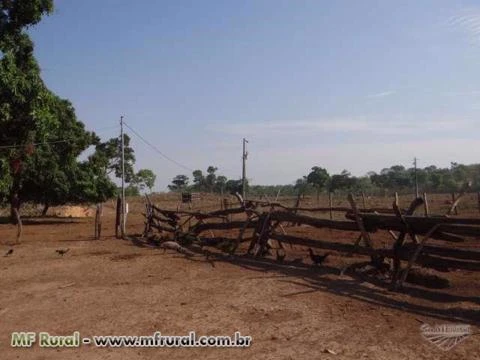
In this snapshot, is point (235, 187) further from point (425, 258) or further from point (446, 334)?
point (446, 334)

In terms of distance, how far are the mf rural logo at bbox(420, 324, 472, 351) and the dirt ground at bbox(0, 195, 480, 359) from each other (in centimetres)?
9

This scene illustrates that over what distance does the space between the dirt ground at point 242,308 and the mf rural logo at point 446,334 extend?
9 centimetres

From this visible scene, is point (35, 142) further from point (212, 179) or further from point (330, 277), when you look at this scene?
point (212, 179)

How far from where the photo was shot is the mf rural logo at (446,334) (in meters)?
5.15

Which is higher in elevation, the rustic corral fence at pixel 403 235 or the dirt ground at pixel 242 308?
the rustic corral fence at pixel 403 235

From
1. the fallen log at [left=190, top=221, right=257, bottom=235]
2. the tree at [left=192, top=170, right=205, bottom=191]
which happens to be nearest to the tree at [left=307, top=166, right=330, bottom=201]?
the tree at [left=192, top=170, right=205, bottom=191]

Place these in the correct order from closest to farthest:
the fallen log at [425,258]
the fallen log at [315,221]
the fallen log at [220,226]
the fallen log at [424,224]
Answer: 1. the fallen log at [425,258]
2. the fallen log at [424,224]
3. the fallen log at [315,221]
4. the fallen log at [220,226]

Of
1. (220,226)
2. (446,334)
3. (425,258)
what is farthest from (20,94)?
(446,334)

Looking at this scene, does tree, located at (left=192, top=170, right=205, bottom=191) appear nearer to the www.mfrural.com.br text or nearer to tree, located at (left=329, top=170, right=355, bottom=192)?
tree, located at (left=329, top=170, right=355, bottom=192)

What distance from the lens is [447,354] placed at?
191 inches

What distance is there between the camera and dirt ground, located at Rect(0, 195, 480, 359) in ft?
17.1

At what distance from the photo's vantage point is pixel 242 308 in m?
6.89

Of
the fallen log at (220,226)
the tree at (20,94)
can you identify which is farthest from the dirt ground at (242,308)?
the tree at (20,94)

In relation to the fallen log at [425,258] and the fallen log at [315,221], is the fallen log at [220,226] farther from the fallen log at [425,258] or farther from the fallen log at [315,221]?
the fallen log at [425,258]
